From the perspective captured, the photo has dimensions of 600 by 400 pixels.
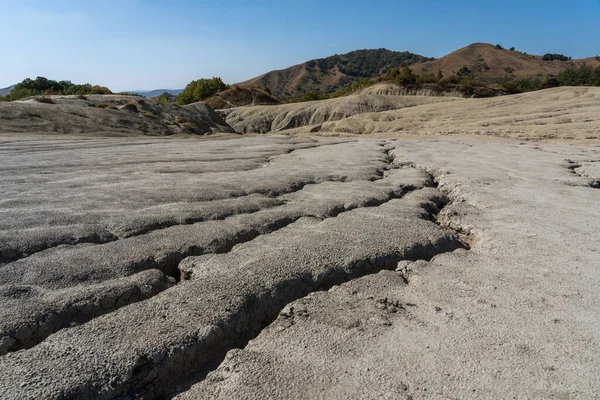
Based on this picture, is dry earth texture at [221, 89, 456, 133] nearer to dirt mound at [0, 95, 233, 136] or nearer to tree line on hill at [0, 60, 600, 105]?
tree line on hill at [0, 60, 600, 105]

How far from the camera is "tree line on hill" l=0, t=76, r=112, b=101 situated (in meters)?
39.0

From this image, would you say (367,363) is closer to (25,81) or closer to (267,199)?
(267,199)

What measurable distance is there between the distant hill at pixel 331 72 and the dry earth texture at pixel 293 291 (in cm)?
9560

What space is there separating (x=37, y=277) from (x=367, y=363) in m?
2.13

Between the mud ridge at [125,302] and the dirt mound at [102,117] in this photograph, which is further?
the dirt mound at [102,117]

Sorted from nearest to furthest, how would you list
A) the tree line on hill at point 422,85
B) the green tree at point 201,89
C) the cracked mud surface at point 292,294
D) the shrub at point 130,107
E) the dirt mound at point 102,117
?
1. the cracked mud surface at point 292,294
2. the dirt mound at point 102,117
3. the shrub at point 130,107
4. the tree line on hill at point 422,85
5. the green tree at point 201,89

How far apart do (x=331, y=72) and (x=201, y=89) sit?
72803mm

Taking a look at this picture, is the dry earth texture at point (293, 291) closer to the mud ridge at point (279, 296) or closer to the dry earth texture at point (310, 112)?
the mud ridge at point (279, 296)

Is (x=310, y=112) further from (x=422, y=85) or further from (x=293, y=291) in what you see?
(x=293, y=291)

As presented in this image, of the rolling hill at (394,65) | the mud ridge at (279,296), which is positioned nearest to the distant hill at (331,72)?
the rolling hill at (394,65)

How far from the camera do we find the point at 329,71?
122 m

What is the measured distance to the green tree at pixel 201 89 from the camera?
53.1m

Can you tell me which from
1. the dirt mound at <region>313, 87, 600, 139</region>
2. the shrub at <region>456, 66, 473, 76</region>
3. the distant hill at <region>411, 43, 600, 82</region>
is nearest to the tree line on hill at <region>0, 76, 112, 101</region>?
the dirt mound at <region>313, 87, 600, 139</region>

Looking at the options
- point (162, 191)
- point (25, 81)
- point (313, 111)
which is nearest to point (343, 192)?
point (162, 191)
